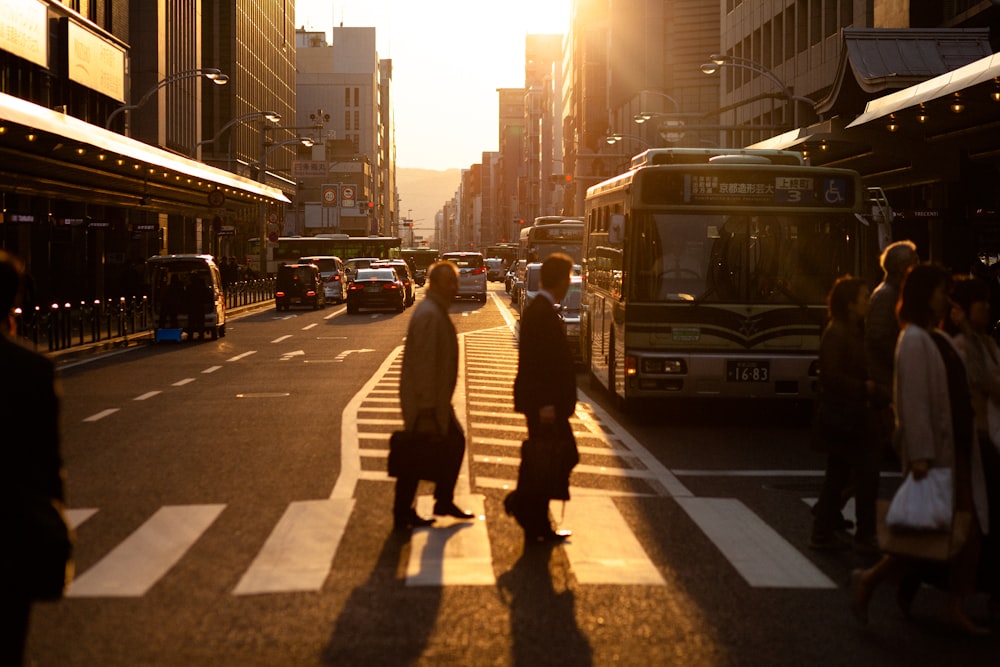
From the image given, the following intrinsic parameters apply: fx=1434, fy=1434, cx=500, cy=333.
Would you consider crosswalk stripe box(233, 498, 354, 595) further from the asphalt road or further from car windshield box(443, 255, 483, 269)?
car windshield box(443, 255, 483, 269)

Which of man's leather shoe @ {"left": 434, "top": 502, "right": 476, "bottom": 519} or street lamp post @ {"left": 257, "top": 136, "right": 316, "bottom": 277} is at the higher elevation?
street lamp post @ {"left": 257, "top": 136, "right": 316, "bottom": 277}

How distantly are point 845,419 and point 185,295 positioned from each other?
27.1 metres

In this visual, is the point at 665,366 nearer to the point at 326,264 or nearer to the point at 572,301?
the point at 572,301

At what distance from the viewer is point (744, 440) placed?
15.0 meters

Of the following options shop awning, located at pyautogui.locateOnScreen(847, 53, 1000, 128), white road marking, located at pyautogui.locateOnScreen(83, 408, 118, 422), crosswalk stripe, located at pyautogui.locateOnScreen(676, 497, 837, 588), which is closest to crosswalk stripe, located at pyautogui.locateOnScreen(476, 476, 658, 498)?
crosswalk stripe, located at pyautogui.locateOnScreen(676, 497, 837, 588)

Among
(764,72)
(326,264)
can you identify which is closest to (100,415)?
(764,72)

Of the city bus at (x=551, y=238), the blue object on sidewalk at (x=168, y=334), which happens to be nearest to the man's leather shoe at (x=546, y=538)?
the blue object on sidewalk at (x=168, y=334)

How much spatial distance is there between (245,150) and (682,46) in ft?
103

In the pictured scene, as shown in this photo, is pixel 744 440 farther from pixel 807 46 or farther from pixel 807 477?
pixel 807 46

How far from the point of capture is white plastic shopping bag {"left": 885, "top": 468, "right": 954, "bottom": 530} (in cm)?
650

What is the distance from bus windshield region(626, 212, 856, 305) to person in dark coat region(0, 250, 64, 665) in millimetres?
11669

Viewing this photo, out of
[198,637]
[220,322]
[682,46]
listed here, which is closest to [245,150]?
[682,46]

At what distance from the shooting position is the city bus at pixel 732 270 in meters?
15.7

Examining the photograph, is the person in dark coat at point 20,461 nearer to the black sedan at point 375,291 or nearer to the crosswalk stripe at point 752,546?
the crosswalk stripe at point 752,546
